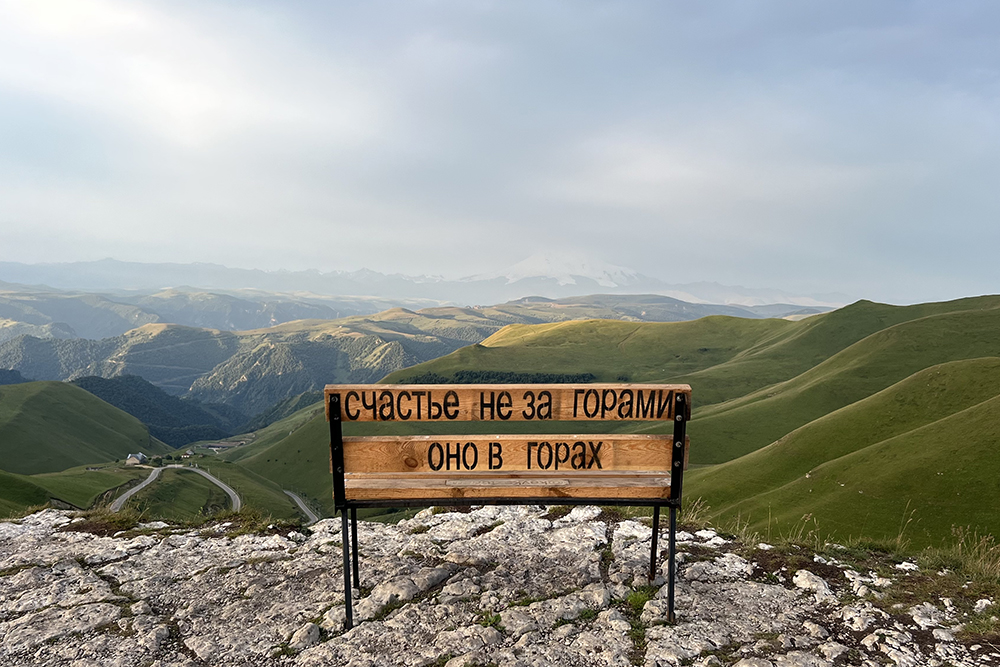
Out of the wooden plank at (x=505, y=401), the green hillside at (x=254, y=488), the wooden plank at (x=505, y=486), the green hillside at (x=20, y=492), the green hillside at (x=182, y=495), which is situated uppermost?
the wooden plank at (x=505, y=401)

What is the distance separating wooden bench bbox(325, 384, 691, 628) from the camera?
18.7ft

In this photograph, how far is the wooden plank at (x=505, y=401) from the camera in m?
5.68

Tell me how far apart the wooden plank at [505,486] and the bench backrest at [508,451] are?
12mm

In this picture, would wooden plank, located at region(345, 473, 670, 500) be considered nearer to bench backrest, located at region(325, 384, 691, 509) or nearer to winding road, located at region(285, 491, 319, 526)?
bench backrest, located at region(325, 384, 691, 509)

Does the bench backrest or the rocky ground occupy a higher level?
the bench backrest

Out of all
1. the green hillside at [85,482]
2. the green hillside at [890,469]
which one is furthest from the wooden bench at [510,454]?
the green hillside at [85,482]

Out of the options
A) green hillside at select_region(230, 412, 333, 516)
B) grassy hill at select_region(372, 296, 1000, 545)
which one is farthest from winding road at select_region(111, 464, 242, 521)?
grassy hill at select_region(372, 296, 1000, 545)

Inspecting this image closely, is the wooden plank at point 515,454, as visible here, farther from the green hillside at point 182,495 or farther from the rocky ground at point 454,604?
the green hillside at point 182,495

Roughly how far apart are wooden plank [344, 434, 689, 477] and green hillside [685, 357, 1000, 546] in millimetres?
14494

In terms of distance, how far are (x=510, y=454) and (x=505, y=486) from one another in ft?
1.30

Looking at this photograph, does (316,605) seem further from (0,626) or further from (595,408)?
(595,408)

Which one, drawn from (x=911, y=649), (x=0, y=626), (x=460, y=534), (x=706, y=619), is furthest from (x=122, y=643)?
(x=911, y=649)

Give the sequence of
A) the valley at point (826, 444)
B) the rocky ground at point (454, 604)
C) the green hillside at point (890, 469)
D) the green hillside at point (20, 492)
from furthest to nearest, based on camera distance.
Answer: the green hillside at point (20, 492), the valley at point (826, 444), the green hillside at point (890, 469), the rocky ground at point (454, 604)

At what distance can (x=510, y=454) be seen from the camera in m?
6.06
